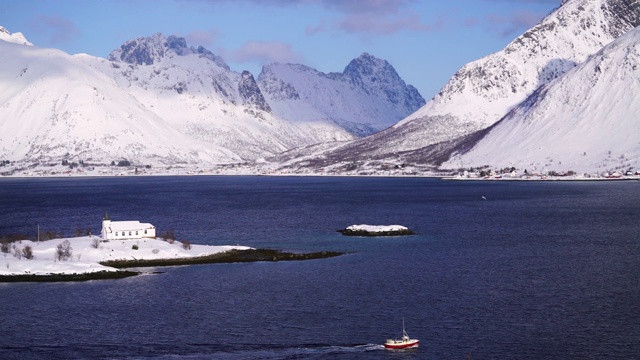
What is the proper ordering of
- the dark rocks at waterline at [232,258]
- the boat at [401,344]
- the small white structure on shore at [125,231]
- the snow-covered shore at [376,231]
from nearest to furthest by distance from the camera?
the boat at [401,344] < the dark rocks at waterline at [232,258] < the small white structure on shore at [125,231] < the snow-covered shore at [376,231]

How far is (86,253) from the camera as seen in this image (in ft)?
352

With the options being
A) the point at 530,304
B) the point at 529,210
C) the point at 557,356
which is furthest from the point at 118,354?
the point at 529,210

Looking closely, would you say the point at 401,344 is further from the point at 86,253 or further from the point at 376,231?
the point at 376,231

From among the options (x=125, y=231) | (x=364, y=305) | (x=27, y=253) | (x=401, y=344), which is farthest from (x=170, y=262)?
(x=401, y=344)

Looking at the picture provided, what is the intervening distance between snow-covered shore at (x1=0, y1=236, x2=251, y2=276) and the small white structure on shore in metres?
1.40

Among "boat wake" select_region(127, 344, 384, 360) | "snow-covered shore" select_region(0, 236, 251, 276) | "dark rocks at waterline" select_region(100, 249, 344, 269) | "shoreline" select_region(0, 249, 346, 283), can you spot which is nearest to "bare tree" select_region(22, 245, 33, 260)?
"snow-covered shore" select_region(0, 236, 251, 276)

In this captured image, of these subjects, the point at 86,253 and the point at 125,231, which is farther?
the point at 125,231

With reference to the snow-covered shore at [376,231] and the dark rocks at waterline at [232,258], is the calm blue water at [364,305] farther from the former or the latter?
the snow-covered shore at [376,231]

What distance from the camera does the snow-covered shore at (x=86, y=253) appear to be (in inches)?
3863

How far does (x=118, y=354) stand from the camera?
64938 mm

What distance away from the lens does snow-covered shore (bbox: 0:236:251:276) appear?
98125 millimetres

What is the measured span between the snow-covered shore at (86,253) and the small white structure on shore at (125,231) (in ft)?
4.58

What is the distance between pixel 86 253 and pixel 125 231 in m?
10.0

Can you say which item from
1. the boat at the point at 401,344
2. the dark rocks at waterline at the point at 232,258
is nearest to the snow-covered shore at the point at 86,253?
the dark rocks at waterline at the point at 232,258
